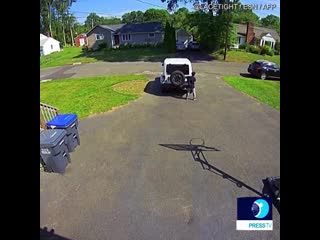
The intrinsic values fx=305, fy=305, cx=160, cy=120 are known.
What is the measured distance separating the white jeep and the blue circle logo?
34.3ft

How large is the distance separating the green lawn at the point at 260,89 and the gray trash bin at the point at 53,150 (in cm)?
801

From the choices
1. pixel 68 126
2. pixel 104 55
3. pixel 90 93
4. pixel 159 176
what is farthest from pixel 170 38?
pixel 159 176

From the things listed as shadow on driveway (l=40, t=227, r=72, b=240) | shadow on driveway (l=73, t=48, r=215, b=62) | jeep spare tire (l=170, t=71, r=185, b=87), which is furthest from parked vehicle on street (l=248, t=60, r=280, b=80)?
shadow on driveway (l=40, t=227, r=72, b=240)

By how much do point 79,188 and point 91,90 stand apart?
10.4 metres

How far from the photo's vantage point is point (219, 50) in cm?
2977

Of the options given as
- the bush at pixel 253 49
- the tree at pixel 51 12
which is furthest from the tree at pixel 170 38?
the tree at pixel 51 12

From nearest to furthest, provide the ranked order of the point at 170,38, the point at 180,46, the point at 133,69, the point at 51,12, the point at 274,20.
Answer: the point at 274,20 → the point at 51,12 → the point at 133,69 → the point at 170,38 → the point at 180,46

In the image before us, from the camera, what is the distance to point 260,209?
10.3 ft

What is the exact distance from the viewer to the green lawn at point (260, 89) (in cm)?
1267

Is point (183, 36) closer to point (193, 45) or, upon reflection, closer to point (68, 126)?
point (193, 45)

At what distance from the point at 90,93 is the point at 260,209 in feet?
42.1

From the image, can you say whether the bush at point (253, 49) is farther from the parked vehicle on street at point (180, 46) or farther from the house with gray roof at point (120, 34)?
the house with gray roof at point (120, 34)

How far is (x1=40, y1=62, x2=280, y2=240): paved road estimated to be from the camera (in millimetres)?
4734
